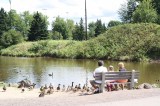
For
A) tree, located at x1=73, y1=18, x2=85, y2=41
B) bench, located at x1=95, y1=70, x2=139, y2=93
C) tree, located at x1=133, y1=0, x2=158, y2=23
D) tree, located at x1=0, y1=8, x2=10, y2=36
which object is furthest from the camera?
tree, located at x1=73, y1=18, x2=85, y2=41

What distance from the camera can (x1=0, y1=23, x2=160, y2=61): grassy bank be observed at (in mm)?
67938

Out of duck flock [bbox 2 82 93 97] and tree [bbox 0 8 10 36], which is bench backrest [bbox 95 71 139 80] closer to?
duck flock [bbox 2 82 93 97]

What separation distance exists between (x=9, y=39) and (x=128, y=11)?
1624 inches

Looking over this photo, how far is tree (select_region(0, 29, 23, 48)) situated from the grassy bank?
11.4 metres

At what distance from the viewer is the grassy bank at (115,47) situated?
6794 centimetres

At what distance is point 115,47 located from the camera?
73.6m

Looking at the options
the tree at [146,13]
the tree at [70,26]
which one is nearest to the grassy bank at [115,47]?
the tree at [146,13]

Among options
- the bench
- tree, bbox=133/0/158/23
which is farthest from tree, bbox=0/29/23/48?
the bench

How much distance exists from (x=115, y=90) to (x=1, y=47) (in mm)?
84262

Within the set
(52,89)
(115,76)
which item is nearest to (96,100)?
(115,76)

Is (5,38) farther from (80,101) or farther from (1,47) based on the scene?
(80,101)

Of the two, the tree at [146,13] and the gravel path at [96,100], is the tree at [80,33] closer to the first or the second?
the tree at [146,13]

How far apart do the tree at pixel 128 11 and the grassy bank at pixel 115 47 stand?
40.2 meters

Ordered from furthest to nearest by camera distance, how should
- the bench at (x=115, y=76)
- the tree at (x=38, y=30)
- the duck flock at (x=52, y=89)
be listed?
the tree at (x=38, y=30), the duck flock at (x=52, y=89), the bench at (x=115, y=76)
